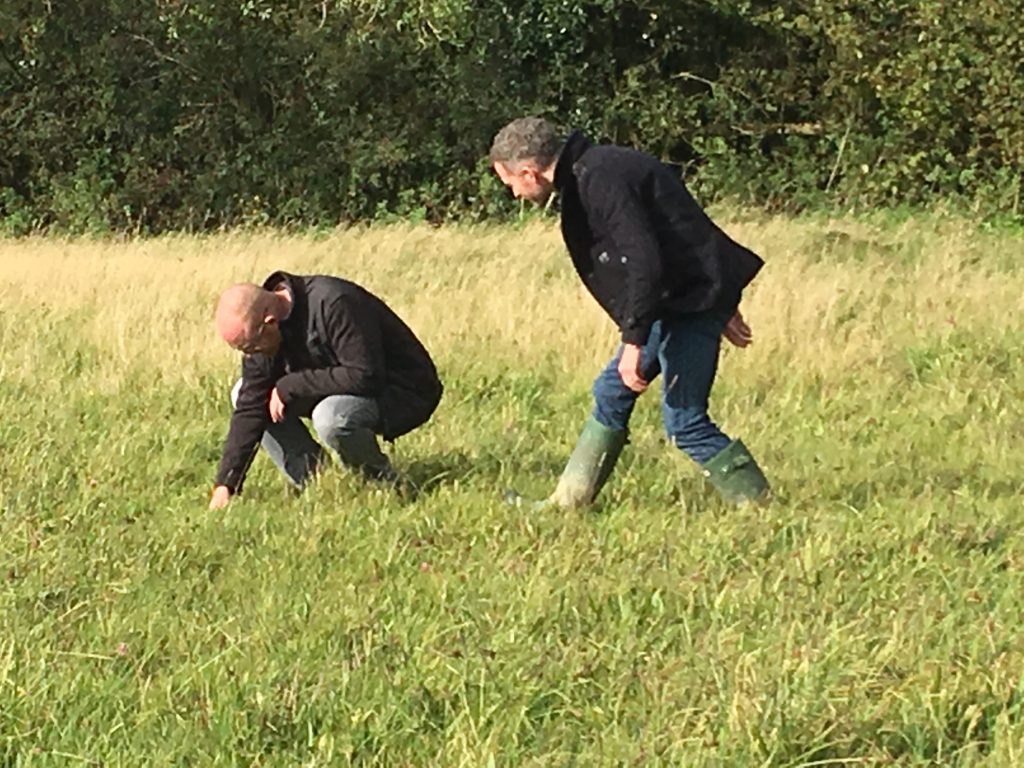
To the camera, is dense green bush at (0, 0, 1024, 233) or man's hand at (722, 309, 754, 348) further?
dense green bush at (0, 0, 1024, 233)

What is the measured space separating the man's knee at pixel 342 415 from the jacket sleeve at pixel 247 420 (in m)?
0.21

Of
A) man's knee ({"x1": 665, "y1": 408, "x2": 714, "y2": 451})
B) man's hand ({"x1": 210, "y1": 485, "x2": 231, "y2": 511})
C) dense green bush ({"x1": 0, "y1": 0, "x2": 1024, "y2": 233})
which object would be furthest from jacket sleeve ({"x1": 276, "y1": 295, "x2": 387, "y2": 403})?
dense green bush ({"x1": 0, "y1": 0, "x2": 1024, "y2": 233})

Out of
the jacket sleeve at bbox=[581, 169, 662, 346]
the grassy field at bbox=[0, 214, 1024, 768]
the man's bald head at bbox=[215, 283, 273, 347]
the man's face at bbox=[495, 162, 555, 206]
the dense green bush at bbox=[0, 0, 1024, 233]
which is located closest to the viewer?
the grassy field at bbox=[0, 214, 1024, 768]

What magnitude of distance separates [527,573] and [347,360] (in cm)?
141

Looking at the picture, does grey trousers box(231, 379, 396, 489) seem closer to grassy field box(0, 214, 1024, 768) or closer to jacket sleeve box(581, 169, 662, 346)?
grassy field box(0, 214, 1024, 768)

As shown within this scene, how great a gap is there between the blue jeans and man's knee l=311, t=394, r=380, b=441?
1012 millimetres

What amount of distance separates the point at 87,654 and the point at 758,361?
471cm

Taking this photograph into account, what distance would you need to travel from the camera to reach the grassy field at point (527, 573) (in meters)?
3.14

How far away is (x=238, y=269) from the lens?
36.0ft

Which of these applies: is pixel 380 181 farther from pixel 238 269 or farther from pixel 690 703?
pixel 690 703

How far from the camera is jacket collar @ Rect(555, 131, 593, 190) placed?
4785 mm

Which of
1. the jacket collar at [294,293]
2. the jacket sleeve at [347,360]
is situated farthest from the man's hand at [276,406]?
the jacket collar at [294,293]

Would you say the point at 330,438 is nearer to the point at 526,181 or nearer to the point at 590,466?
the point at 590,466

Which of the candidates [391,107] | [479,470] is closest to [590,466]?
[479,470]
